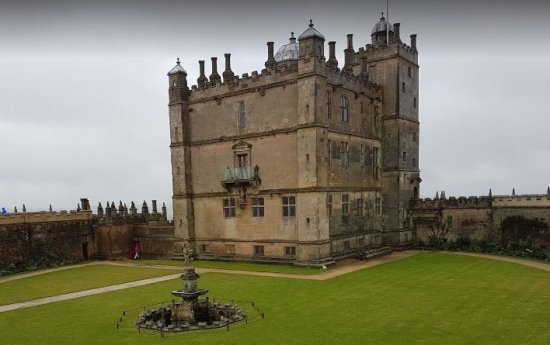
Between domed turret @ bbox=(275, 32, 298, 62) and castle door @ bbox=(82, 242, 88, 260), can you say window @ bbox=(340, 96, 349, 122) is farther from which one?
castle door @ bbox=(82, 242, 88, 260)

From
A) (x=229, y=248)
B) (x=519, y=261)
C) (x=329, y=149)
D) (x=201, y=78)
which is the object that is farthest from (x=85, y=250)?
(x=519, y=261)

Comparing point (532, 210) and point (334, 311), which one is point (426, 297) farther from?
point (532, 210)

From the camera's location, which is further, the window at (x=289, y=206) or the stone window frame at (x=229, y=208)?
the stone window frame at (x=229, y=208)

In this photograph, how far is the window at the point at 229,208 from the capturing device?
39562 millimetres

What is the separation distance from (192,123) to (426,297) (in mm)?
27510

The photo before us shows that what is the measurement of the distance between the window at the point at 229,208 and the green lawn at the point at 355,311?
977 centimetres

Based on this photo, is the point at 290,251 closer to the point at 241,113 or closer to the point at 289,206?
the point at 289,206

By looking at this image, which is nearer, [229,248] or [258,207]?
[258,207]

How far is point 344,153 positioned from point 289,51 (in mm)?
13307

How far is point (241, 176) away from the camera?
38344mm

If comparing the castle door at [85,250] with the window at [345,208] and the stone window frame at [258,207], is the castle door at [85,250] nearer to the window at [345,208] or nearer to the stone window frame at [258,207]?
the stone window frame at [258,207]

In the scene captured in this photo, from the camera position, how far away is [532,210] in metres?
37.3

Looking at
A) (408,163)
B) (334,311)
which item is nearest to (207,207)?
(408,163)

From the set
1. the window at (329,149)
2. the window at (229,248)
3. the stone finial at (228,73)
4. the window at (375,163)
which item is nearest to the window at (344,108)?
the window at (329,149)
